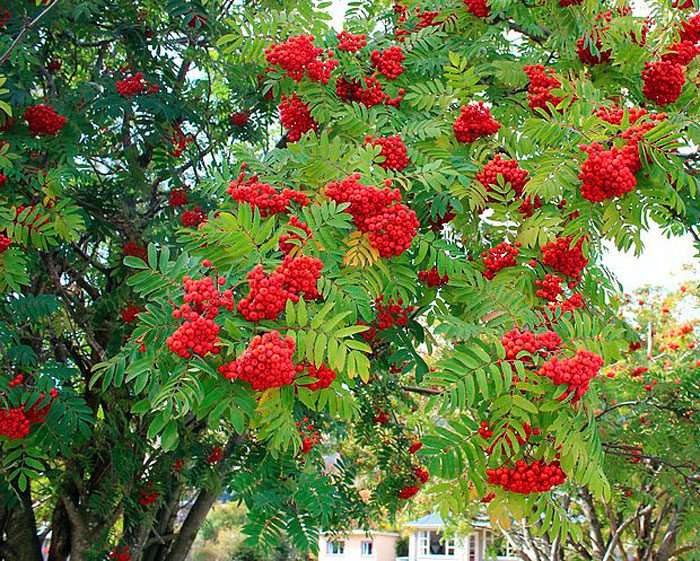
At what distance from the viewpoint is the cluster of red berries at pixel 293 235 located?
10.6 feet

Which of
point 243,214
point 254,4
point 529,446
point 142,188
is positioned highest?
point 254,4

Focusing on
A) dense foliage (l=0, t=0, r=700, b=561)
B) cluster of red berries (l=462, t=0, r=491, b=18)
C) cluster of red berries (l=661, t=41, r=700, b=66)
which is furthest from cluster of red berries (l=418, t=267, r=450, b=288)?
cluster of red berries (l=661, t=41, r=700, b=66)

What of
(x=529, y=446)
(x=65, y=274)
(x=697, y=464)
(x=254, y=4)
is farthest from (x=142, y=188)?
(x=697, y=464)

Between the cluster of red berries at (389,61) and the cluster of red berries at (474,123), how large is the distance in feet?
2.14

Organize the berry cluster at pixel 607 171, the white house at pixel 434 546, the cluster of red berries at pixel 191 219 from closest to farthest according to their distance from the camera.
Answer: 1. the berry cluster at pixel 607 171
2. the cluster of red berries at pixel 191 219
3. the white house at pixel 434 546

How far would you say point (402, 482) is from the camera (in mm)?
7207

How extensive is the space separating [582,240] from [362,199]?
1.21 meters

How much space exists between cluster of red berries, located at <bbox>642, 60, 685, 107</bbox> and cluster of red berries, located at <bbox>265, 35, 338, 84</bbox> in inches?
83.5

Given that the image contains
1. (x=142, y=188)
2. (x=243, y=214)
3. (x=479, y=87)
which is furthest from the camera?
(x=142, y=188)

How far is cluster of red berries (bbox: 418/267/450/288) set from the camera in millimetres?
4086

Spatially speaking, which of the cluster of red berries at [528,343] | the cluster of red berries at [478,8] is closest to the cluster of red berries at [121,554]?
the cluster of red berries at [528,343]

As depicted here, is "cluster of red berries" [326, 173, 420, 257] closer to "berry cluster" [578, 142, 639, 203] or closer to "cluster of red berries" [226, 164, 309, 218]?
"cluster of red berries" [226, 164, 309, 218]

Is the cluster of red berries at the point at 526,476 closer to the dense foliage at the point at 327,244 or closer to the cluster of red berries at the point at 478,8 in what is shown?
the dense foliage at the point at 327,244

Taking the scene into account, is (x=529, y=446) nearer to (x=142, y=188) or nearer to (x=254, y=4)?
(x=142, y=188)
